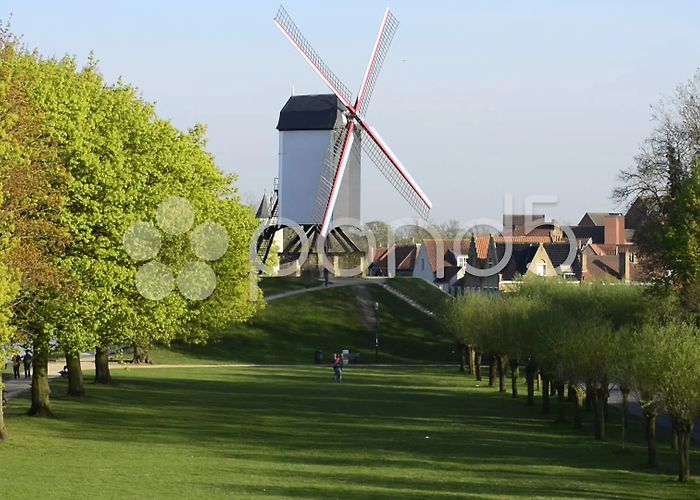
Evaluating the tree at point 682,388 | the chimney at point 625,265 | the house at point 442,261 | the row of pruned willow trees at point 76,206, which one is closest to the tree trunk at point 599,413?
the tree at point 682,388

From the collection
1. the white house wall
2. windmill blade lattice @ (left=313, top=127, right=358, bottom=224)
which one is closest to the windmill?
windmill blade lattice @ (left=313, top=127, right=358, bottom=224)

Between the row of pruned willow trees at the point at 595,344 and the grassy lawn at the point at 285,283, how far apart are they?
3248 centimetres

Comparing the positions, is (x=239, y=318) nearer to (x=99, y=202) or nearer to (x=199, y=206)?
(x=199, y=206)

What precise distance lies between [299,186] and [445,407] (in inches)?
1899

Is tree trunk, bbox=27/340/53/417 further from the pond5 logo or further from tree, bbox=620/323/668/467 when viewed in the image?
tree, bbox=620/323/668/467

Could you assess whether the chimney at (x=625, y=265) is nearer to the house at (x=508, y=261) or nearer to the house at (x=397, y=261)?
the house at (x=508, y=261)

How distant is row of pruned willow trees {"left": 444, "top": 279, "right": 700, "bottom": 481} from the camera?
1476 inches

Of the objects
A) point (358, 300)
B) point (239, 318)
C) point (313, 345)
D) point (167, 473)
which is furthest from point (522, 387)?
point (167, 473)

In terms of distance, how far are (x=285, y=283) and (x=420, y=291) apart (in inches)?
542

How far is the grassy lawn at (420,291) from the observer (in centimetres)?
12169

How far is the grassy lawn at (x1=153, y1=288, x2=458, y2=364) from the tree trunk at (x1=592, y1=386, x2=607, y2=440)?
5256 cm

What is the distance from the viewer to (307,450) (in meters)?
41.2

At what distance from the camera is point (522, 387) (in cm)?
8081

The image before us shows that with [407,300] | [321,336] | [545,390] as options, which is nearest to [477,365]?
[321,336]
